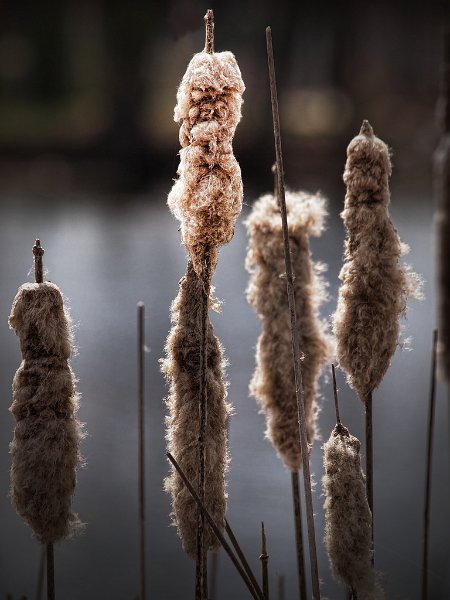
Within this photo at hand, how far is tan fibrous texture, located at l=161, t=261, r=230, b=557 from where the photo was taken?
1774 mm

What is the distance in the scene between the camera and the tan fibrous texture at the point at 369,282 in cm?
187

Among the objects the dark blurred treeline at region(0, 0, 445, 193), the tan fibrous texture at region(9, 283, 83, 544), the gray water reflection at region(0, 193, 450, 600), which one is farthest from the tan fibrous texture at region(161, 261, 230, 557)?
the dark blurred treeline at region(0, 0, 445, 193)

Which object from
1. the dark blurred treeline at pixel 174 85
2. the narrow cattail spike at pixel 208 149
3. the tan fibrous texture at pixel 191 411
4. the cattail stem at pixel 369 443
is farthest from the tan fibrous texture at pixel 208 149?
the dark blurred treeline at pixel 174 85

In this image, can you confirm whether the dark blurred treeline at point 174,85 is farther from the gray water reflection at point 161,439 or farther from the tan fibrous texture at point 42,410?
the tan fibrous texture at point 42,410

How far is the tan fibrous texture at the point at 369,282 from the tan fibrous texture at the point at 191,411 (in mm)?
285

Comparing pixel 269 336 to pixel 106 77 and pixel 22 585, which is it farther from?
pixel 106 77

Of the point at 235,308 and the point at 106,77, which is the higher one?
the point at 106,77

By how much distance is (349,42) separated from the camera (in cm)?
979

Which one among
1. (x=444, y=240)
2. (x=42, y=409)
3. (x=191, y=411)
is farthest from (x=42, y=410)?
(x=444, y=240)

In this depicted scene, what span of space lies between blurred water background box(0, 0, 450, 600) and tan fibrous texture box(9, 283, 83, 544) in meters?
0.66

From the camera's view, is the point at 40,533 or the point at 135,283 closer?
the point at 40,533

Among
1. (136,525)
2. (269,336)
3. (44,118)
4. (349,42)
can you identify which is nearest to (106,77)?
(44,118)

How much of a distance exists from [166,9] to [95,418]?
5.93m

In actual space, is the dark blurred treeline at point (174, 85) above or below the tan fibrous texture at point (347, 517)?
above
